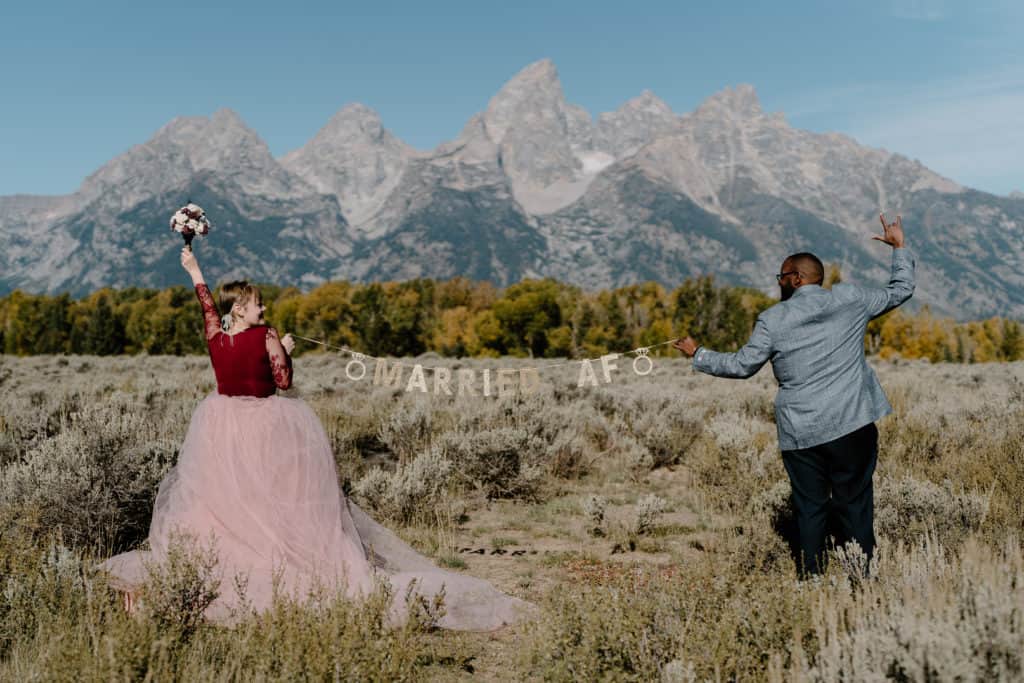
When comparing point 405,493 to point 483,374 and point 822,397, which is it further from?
point 822,397

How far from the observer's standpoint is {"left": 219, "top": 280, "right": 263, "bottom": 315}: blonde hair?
15.1 feet

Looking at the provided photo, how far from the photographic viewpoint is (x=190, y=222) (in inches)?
205

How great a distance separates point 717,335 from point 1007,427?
45.5 metres

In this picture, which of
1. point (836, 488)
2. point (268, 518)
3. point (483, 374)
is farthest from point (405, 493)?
point (836, 488)

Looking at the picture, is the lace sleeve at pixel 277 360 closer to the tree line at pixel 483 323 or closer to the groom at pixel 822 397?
the groom at pixel 822 397

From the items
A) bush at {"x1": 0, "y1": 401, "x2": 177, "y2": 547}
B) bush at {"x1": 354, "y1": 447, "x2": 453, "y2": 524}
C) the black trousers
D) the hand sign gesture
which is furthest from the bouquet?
the hand sign gesture

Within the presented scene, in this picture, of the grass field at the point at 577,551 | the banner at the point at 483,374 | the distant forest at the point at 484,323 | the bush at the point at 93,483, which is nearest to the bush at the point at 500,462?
the grass field at the point at 577,551

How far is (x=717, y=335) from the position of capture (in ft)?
173

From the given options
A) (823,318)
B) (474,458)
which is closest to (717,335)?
(474,458)

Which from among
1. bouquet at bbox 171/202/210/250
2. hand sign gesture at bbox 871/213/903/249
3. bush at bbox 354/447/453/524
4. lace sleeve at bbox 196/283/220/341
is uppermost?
bouquet at bbox 171/202/210/250

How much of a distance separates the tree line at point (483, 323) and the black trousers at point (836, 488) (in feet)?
135

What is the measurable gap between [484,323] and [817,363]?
52.2m

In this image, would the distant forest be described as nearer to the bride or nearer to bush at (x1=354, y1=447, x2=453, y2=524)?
bush at (x1=354, y1=447, x2=453, y2=524)

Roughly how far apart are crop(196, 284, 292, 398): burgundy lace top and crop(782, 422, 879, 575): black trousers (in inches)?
125
